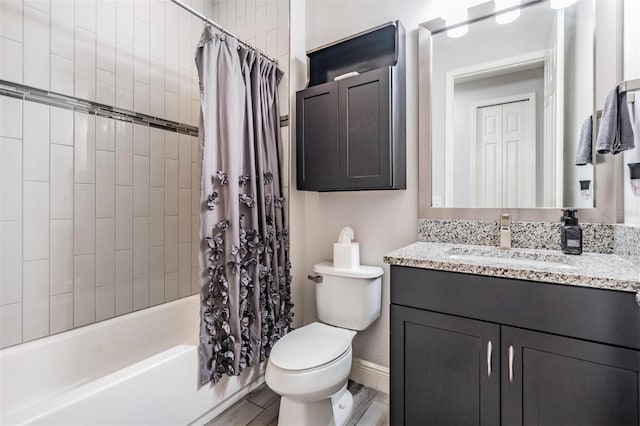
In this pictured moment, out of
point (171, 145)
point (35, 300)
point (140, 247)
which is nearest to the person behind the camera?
point (35, 300)

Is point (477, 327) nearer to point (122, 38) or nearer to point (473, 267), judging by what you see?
point (473, 267)

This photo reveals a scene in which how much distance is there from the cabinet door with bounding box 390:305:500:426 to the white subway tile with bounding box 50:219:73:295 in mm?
1712

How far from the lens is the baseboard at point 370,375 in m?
1.81

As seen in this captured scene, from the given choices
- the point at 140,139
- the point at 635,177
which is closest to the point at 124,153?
the point at 140,139

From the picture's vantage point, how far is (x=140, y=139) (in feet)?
6.45

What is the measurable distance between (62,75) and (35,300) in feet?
3.85

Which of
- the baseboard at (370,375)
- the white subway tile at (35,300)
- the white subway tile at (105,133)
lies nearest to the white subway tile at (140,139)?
the white subway tile at (105,133)

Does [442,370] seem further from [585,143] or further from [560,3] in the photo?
[560,3]

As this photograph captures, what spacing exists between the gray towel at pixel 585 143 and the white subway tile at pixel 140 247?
2.39 m

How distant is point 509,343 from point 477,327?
10cm

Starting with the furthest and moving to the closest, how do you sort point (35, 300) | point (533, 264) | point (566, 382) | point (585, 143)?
1. point (35, 300)
2. point (585, 143)
3. point (533, 264)
4. point (566, 382)

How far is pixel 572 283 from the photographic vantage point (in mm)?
931

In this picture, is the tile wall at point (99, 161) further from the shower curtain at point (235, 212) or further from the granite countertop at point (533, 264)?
the granite countertop at point (533, 264)

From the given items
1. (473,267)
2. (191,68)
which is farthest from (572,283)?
(191,68)
